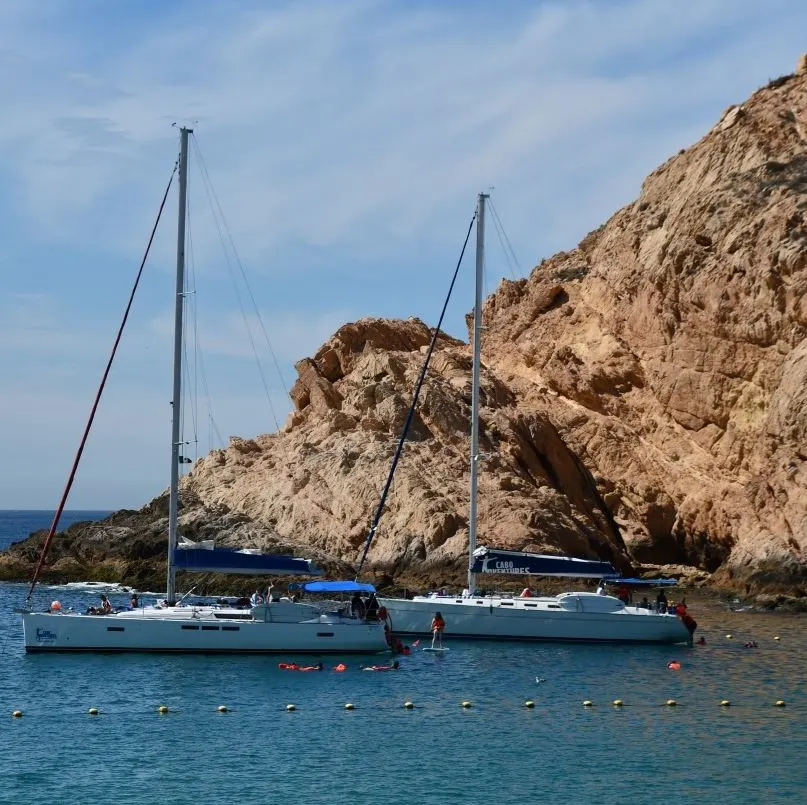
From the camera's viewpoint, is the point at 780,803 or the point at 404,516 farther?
the point at 404,516

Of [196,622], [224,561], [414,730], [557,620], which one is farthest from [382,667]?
[414,730]

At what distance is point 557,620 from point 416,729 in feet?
52.9

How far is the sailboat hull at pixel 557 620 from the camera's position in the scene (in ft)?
156

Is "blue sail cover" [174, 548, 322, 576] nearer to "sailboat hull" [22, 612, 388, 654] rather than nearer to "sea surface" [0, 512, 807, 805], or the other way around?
"sailboat hull" [22, 612, 388, 654]

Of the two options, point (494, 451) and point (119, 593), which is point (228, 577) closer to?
point (119, 593)

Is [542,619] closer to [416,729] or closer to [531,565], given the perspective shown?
[531,565]

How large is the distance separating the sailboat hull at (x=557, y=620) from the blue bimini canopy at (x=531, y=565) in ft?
4.83

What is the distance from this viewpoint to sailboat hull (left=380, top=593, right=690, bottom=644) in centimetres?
4741

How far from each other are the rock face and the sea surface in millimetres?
21856

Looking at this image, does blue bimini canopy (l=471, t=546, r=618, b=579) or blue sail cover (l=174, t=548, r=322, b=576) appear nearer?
blue sail cover (l=174, t=548, r=322, b=576)

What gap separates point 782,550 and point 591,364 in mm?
25067

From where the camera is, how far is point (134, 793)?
84.7 ft

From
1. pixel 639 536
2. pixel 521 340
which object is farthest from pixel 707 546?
pixel 521 340

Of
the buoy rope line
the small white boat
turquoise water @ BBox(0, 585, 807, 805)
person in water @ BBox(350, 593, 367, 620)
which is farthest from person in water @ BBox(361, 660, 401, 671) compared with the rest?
the buoy rope line
